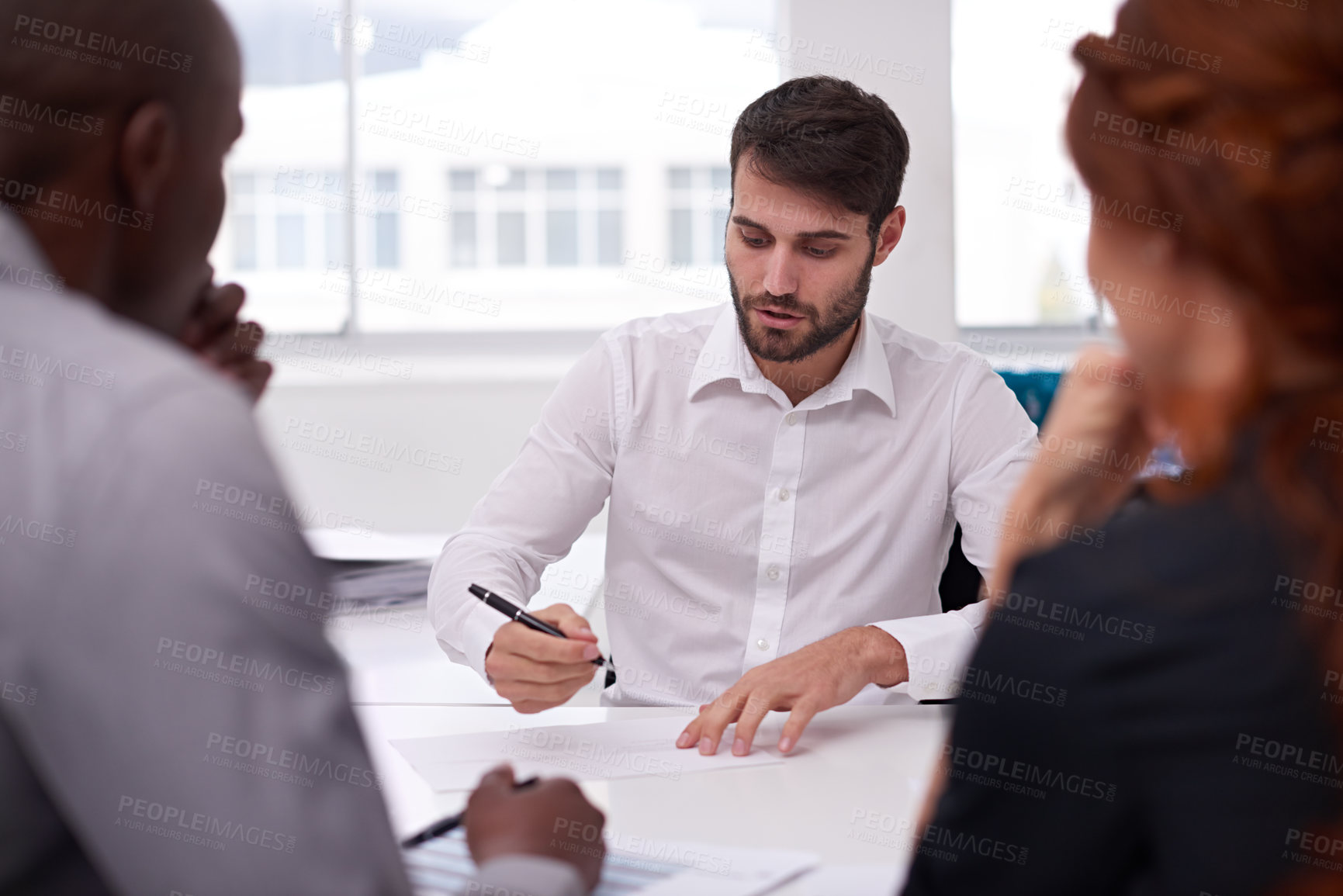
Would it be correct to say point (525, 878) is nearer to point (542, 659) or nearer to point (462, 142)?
point (542, 659)

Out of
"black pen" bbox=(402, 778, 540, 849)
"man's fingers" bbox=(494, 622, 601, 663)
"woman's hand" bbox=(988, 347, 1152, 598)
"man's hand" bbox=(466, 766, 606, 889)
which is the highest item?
"woman's hand" bbox=(988, 347, 1152, 598)

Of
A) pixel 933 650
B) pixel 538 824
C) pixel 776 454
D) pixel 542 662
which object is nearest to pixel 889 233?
pixel 776 454

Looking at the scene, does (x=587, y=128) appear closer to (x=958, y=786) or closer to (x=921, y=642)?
(x=921, y=642)

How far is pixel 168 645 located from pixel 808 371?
1.52 meters

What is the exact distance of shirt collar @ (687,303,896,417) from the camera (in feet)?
6.26

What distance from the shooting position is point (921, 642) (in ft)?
5.03

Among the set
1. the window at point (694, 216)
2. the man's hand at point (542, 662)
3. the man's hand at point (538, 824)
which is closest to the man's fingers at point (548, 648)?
the man's hand at point (542, 662)

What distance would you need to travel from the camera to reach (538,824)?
0.84m

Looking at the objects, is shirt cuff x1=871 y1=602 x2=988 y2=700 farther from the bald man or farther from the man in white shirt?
the bald man

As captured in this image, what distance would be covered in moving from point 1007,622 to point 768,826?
0.53m

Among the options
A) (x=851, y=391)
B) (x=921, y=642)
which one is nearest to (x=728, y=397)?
(x=851, y=391)

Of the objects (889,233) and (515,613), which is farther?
(889,233)

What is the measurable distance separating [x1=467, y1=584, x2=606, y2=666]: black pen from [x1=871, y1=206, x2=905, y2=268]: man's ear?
0.96 m

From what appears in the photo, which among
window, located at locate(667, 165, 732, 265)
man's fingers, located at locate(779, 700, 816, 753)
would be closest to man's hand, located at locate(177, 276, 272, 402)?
man's fingers, located at locate(779, 700, 816, 753)
